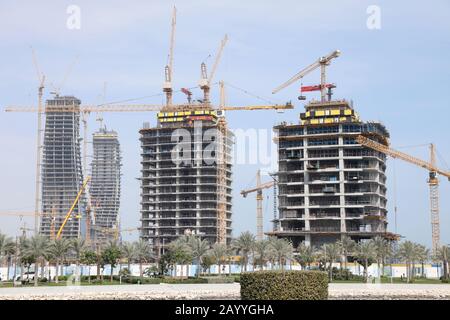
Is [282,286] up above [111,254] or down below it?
below

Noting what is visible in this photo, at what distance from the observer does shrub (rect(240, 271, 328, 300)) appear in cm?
5322

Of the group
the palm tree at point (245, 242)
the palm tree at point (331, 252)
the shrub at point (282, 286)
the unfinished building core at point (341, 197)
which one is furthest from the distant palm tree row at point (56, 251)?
the unfinished building core at point (341, 197)

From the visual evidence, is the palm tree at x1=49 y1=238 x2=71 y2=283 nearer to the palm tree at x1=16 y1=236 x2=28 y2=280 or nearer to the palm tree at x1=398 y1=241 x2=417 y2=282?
the palm tree at x1=16 y1=236 x2=28 y2=280

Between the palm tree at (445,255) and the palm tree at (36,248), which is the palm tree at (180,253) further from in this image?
the palm tree at (445,255)

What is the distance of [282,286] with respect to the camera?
53.4m

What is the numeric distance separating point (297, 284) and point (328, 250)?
84617 mm

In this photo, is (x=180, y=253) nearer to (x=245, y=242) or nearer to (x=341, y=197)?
(x=245, y=242)

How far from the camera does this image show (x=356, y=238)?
195125 millimetres

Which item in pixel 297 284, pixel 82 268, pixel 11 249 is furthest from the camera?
pixel 82 268

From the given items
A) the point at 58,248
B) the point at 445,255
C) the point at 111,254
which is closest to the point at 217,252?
the point at 111,254

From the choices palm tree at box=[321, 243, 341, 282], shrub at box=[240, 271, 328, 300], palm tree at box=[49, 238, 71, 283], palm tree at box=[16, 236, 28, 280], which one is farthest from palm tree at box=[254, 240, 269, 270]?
shrub at box=[240, 271, 328, 300]

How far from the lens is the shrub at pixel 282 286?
175 ft

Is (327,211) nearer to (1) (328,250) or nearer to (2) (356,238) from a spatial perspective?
(2) (356,238)
